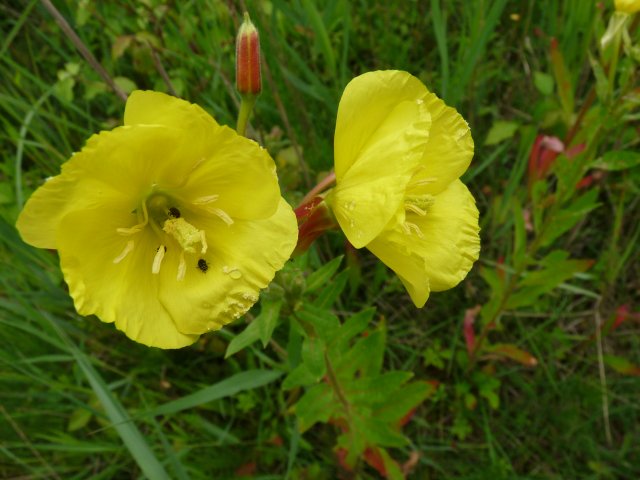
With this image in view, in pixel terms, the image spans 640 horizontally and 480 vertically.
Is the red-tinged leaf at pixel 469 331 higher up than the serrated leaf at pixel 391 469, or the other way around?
the serrated leaf at pixel 391 469

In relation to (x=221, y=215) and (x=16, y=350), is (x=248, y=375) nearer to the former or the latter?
(x=221, y=215)

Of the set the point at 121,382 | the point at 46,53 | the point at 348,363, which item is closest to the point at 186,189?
the point at 348,363

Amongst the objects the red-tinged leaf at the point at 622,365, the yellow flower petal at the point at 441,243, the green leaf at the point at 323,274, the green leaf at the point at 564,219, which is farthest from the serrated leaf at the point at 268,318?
the red-tinged leaf at the point at 622,365

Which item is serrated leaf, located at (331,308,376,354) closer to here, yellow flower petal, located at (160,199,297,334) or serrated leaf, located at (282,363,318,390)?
serrated leaf, located at (282,363,318,390)

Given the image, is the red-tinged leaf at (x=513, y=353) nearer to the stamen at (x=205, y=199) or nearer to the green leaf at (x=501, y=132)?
the green leaf at (x=501, y=132)

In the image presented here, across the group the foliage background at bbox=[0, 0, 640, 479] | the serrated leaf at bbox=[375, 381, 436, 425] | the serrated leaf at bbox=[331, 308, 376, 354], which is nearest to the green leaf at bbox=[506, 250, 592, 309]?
the foliage background at bbox=[0, 0, 640, 479]

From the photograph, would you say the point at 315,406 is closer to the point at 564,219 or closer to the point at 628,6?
the point at 564,219
